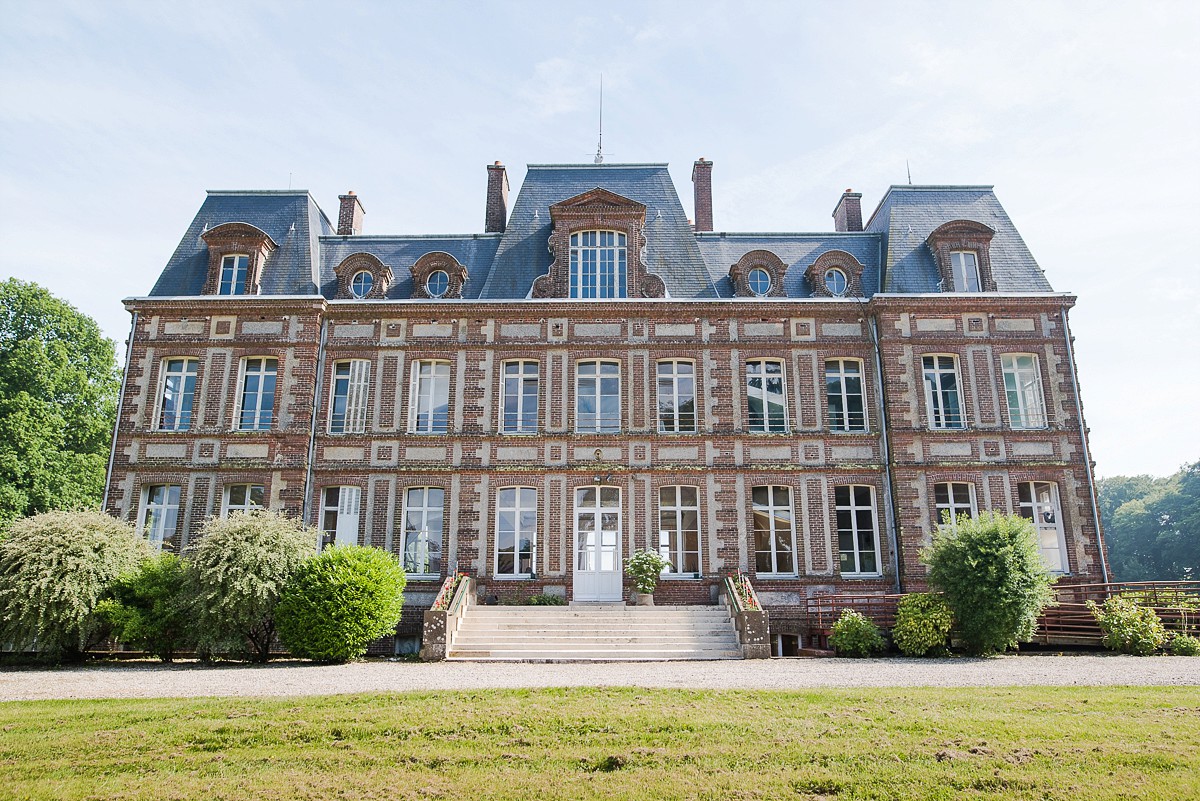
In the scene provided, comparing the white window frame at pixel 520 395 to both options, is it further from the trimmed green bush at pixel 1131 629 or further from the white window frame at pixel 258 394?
the trimmed green bush at pixel 1131 629

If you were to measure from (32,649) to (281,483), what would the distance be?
18.1 feet

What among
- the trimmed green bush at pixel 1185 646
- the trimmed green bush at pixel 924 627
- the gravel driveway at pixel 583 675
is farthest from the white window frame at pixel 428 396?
the trimmed green bush at pixel 1185 646

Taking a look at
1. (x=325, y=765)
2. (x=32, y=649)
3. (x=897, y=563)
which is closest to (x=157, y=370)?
(x=32, y=649)

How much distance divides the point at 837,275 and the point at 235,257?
15.1m

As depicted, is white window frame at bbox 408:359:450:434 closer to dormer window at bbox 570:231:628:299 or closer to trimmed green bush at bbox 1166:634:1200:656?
dormer window at bbox 570:231:628:299

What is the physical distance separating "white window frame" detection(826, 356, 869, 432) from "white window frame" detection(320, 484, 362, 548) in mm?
11214

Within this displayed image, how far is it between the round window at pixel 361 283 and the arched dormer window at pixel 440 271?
1.19 metres

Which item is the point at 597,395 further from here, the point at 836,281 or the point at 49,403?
the point at 49,403

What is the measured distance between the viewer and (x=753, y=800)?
6.16 meters

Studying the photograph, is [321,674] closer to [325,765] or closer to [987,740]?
[325,765]

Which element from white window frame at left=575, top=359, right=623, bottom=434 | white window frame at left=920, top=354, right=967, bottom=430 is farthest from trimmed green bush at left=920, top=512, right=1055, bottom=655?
white window frame at left=575, top=359, right=623, bottom=434

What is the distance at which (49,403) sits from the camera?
969 inches

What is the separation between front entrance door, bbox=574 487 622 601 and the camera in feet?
60.1

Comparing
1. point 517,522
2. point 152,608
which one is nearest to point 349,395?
point 517,522
